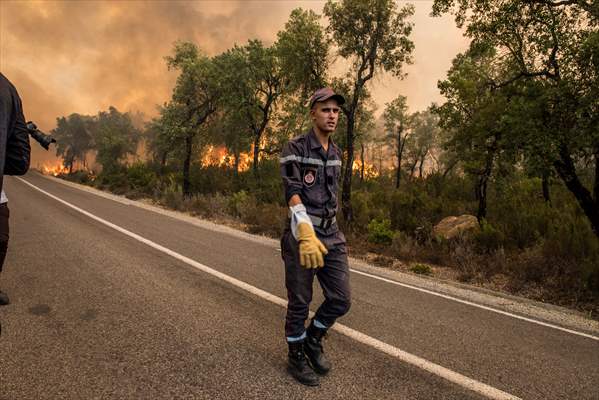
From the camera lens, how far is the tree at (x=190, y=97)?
23.2 meters

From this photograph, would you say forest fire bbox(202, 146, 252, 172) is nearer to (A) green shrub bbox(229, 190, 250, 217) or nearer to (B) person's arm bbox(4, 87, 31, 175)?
(A) green shrub bbox(229, 190, 250, 217)

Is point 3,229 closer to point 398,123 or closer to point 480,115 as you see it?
point 480,115

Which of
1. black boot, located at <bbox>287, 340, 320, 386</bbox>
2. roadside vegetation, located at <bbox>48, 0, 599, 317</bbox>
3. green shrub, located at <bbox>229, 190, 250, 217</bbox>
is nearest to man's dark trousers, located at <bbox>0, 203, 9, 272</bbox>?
black boot, located at <bbox>287, 340, 320, 386</bbox>

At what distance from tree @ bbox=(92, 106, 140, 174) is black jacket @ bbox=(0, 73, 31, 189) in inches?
1819

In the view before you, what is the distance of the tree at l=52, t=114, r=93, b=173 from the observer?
272 ft

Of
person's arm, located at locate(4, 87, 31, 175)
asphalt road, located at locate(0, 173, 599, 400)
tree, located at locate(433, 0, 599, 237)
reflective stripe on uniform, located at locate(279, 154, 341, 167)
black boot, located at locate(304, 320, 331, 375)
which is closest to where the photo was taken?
person's arm, located at locate(4, 87, 31, 175)

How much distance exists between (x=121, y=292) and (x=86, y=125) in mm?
95275

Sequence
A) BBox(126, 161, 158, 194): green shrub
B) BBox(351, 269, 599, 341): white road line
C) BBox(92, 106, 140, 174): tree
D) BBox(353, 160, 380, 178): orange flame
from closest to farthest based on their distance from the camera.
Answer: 1. BBox(351, 269, 599, 341): white road line
2. BBox(126, 161, 158, 194): green shrub
3. BBox(353, 160, 380, 178): orange flame
4. BBox(92, 106, 140, 174): tree

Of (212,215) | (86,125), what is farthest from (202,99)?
(86,125)

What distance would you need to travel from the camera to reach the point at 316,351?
2.86m

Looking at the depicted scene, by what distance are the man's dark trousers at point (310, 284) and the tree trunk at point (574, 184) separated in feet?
21.3

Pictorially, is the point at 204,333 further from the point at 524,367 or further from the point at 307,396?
the point at 524,367

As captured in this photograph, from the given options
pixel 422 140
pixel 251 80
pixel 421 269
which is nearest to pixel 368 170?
pixel 422 140

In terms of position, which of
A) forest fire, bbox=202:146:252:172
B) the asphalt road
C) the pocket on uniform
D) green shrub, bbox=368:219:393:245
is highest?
forest fire, bbox=202:146:252:172
